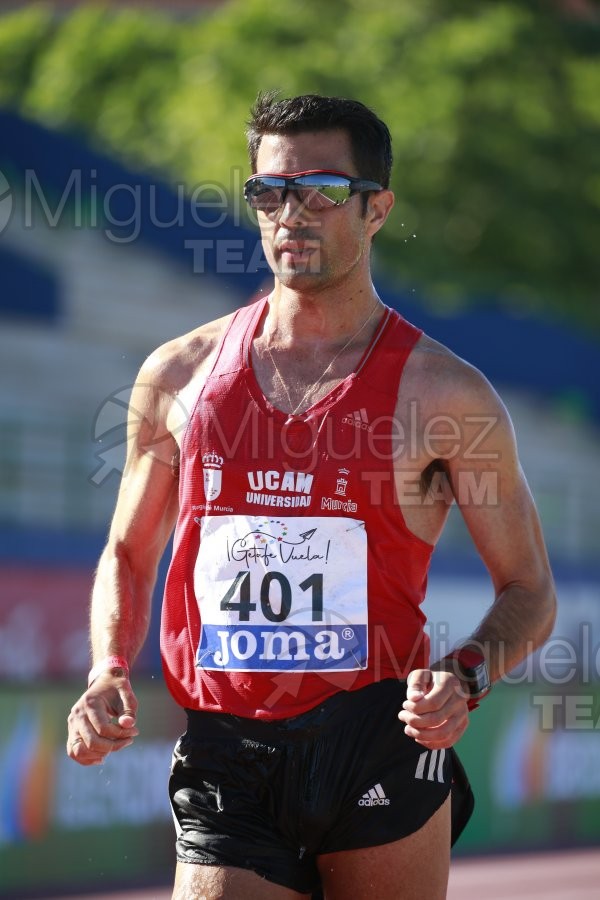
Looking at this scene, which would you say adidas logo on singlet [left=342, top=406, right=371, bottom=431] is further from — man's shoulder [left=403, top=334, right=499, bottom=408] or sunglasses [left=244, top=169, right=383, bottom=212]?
sunglasses [left=244, top=169, right=383, bottom=212]

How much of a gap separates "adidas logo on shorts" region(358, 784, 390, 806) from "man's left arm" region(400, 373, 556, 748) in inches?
14.7

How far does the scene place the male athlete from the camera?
10.6 ft

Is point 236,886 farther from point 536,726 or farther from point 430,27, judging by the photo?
point 430,27

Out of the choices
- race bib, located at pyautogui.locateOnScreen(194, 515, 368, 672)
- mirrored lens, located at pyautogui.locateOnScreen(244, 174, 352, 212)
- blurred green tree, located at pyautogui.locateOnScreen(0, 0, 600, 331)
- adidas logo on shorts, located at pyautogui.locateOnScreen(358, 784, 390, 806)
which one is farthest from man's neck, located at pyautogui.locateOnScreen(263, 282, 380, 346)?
blurred green tree, located at pyautogui.locateOnScreen(0, 0, 600, 331)

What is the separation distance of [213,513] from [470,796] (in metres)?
0.96

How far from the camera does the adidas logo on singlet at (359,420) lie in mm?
3334

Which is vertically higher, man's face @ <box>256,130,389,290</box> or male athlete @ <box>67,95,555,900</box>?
man's face @ <box>256,130,389,290</box>

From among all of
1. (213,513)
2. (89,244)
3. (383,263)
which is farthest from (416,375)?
(383,263)

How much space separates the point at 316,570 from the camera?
3281mm

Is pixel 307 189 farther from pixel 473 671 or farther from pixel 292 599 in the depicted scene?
pixel 473 671

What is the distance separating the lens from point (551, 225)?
78.1 feet

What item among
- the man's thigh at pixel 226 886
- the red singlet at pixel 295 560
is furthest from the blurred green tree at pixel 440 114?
the man's thigh at pixel 226 886

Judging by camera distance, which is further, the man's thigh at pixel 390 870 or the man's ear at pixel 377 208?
the man's ear at pixel 377 208

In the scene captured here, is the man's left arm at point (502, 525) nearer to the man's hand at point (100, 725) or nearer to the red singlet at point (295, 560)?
the red singlet at point (295, 560)
